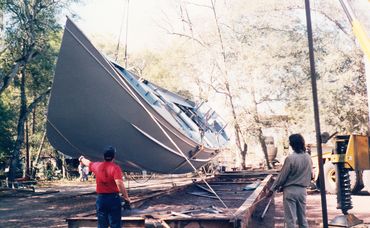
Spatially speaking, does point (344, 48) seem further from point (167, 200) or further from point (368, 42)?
point (368, 42)

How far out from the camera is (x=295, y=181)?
452 cm

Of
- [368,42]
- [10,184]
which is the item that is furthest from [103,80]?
[10,184]

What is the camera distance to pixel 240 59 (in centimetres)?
1931

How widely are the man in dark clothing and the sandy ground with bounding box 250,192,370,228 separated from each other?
117cm

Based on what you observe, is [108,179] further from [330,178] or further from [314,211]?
[330,178]

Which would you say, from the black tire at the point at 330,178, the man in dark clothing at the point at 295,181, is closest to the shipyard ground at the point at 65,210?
the black tire at the point at 330,178

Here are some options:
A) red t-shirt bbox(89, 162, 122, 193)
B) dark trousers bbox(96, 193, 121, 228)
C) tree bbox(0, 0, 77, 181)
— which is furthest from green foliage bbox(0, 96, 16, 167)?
dark trousers bbox(96, 193, 121, 228)

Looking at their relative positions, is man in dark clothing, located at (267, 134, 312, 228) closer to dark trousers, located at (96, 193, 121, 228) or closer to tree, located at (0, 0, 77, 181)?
dark trousers, located at (96, 193, 121, 228)

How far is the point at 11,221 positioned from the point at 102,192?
490 cm

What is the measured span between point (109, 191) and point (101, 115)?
2.46m

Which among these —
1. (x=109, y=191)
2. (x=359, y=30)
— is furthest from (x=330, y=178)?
(x=359, y=30)

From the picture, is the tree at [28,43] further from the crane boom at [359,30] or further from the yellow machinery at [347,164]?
the crane boom at [359,30]

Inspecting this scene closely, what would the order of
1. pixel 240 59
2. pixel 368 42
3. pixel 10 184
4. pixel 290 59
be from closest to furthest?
pixel 368 42 < pixel 10 184 < pixel 290 59 < pixel 240 59

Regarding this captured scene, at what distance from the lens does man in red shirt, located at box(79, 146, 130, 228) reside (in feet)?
14.0
